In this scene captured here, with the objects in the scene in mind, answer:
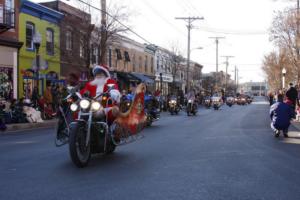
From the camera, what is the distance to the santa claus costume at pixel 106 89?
8.48 meters

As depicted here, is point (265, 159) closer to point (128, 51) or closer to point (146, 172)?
point (146, 172)

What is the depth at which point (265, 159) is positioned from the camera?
9180 millimetres

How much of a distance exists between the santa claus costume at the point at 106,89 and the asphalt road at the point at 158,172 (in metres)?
1.00

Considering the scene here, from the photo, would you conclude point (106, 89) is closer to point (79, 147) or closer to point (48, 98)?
point (79, 147)

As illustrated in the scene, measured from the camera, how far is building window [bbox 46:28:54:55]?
99.7ft

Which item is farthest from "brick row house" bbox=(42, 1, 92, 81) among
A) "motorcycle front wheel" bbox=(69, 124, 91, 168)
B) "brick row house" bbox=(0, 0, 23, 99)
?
"motorcycle front wheel" bbox=(69, 124, 91, 168)

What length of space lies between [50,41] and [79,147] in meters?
24.2

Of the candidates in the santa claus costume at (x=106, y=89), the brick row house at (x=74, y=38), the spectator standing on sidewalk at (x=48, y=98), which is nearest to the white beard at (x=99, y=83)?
the santa claus costume at (x=106, y=89)

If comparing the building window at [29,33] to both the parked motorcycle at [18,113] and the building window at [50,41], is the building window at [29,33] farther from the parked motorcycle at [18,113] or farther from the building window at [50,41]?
the parked motorcycle at [18,113]

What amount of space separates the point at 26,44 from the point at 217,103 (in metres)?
20.1

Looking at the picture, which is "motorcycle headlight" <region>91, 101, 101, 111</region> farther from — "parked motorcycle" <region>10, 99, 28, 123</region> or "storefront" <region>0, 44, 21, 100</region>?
"storefront" <region>0, 44, 21, 100</region>

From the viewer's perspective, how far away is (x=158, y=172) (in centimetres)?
754

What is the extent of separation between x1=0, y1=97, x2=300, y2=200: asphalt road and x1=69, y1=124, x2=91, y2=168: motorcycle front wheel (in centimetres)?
17

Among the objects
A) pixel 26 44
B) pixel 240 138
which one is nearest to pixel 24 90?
pixel 26 44
